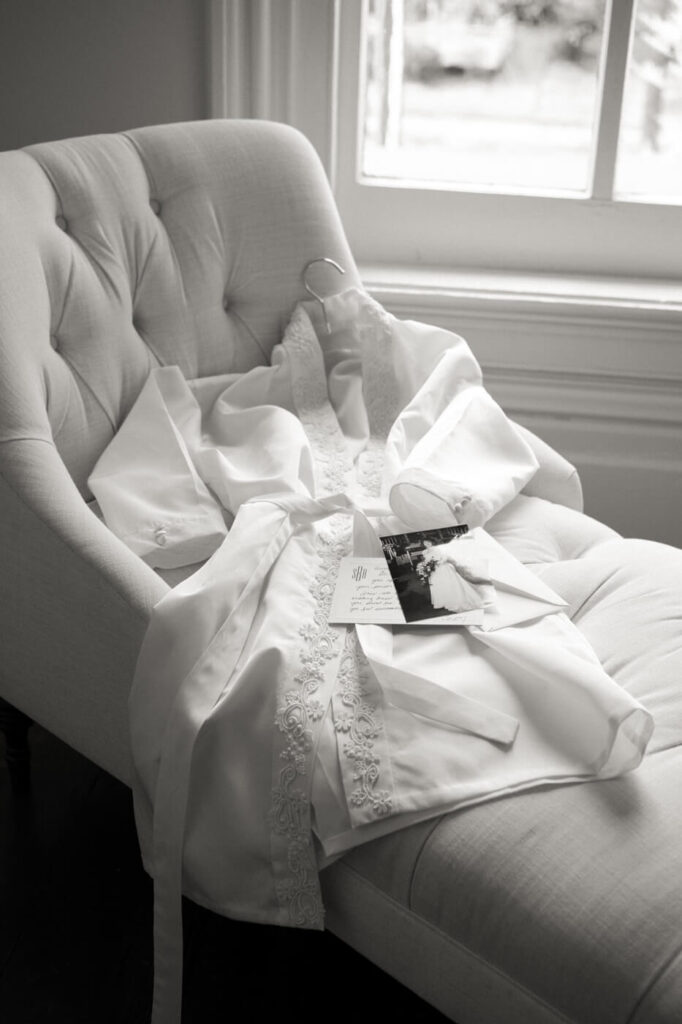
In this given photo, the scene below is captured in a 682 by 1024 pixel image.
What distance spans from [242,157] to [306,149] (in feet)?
0.42

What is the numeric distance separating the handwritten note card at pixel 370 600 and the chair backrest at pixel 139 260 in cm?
39

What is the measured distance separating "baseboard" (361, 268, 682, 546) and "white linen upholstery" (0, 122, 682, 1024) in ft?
1.16

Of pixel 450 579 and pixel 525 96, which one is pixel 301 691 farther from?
pixel 525 96

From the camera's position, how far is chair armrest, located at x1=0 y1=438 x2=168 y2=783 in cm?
107

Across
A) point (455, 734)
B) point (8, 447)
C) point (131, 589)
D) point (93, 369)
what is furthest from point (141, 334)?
point (455, 734)

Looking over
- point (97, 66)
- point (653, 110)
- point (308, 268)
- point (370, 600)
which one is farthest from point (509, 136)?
point (370, 600)

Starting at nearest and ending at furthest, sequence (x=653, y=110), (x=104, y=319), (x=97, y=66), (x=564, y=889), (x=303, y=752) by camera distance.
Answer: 1. (x=564, y=889)
2. (x=303, y=752)
3. (x=104, y=319)
4. (x=97, y=66)
5. (x=653, y=110)

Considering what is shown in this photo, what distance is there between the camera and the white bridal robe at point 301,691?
95cm

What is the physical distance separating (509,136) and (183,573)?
1.22 meters

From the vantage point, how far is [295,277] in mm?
1605

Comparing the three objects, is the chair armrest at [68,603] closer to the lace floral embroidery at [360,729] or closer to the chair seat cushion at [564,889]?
the lace floral embroidery at [360,729]

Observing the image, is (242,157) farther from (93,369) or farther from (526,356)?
(526,356)

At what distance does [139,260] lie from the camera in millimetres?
1454

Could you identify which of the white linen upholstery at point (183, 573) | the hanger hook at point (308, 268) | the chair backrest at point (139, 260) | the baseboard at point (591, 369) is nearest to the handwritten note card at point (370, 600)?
the white linen upholstery at point (183, 573)
